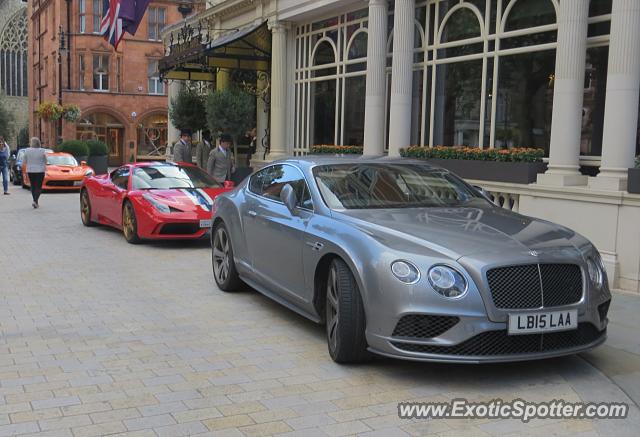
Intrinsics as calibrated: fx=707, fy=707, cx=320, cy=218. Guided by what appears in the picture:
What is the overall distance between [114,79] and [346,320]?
48.4m

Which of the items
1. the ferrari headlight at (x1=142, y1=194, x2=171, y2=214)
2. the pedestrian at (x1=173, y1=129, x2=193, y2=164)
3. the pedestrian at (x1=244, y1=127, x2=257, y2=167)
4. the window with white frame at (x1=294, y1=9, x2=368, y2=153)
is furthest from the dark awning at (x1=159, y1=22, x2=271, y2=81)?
the ferrari headlight at (x1=142, y1=194, x2=171, y2=214)

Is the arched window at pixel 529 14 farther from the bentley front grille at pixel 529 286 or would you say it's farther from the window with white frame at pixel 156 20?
the window with white frame at pixel 156 20

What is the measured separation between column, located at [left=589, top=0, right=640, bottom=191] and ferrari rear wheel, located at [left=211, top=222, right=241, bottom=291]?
4.70 meters

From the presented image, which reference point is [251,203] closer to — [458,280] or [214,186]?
[458,280]

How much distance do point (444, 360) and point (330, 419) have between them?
924 mm

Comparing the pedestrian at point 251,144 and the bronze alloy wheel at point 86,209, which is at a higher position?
the pedestrian at point 251,144

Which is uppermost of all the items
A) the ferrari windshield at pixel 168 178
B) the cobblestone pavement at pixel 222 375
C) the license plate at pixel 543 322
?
the ferrari windshield at pixel 168 178

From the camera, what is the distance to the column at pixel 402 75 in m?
13.4

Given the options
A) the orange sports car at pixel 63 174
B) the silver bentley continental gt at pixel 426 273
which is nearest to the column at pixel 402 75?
the silver bentley continental gt at pixel 426 273

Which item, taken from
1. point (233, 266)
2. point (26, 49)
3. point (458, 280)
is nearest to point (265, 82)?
point (233, 266)

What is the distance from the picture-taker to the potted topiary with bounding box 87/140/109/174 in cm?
3161

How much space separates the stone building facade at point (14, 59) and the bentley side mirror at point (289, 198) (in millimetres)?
73293

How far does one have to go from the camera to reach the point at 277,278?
21.5 feet

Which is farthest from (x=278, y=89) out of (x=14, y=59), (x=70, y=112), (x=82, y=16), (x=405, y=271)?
(x=14, y=59)
